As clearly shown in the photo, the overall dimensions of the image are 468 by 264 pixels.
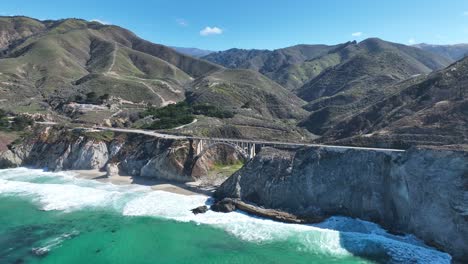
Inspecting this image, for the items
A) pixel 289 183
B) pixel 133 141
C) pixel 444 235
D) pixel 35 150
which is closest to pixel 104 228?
pixel 289 183

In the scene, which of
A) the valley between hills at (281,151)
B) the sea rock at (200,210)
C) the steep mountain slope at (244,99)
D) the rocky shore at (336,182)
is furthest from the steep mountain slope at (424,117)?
the steep mountain slope at (244,99)

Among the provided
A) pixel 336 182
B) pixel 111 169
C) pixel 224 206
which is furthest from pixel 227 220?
pixel 111 169

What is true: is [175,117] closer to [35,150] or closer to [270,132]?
[270,132]

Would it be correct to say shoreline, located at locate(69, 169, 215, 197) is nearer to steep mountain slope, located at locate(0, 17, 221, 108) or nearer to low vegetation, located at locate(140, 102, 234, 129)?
low vegetation, located at locate(140, 102, 234, 129)

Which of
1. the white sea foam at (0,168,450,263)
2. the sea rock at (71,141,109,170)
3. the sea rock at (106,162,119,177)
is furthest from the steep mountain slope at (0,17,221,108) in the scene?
the white sea foam at (0,168,450,263)

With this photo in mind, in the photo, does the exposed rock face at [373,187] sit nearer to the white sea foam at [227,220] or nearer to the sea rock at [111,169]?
the white sea foam at [227,220]

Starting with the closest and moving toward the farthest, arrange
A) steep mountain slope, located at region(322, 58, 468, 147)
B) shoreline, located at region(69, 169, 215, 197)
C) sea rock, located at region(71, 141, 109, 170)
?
steep mountain slope, located at region(322, 58, 468, 147) → shoreline, located at region(69, 169, 215, 197) → sea rock, located at region(71, 141, 109, 170)
